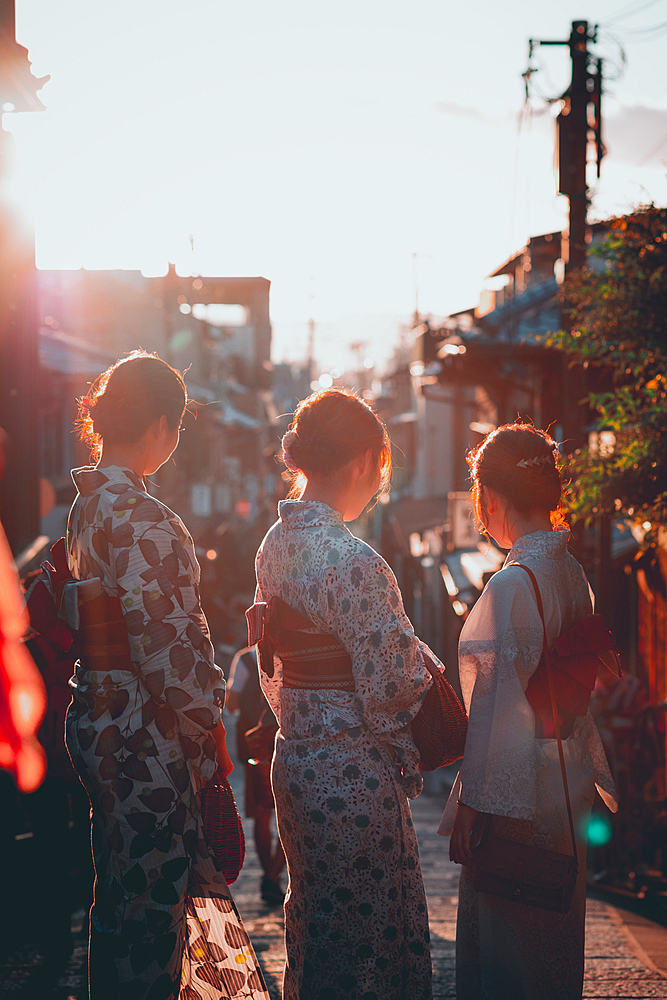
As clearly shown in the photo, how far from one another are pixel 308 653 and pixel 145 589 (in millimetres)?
519

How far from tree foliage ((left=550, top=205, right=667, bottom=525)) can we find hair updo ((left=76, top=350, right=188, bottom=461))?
3072 millimetres

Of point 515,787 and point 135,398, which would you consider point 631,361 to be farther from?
point 135,398

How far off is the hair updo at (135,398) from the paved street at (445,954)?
85.7 inches

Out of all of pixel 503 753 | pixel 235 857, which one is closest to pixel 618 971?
pixel 503 753

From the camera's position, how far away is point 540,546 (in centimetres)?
266

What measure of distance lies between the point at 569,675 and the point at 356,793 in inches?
29.7

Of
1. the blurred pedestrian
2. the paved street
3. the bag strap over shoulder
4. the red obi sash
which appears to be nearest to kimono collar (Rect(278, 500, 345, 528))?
the bag strap over shoulder

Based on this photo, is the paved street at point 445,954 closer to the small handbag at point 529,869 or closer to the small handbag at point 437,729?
the small handbag at point 529,869

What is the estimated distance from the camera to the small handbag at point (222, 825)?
2.48 meters

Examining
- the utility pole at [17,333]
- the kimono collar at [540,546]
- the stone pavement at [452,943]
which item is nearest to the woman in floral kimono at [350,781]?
the kimono collar at [540,546]

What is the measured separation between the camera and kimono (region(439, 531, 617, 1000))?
8.20 feet

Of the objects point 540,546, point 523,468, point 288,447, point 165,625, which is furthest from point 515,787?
point 288,447

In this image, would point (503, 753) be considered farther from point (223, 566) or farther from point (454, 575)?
point (223, 566)

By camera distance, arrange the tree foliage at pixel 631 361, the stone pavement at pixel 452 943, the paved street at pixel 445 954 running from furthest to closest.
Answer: the tree foliage at pixel 631 361 → the stone pavement at pixel 452 943 → the paved street at pixel 445 954
